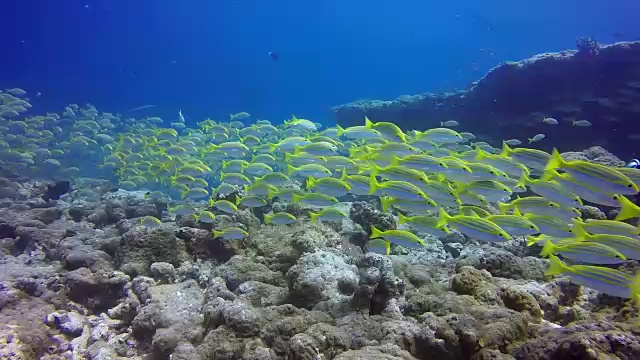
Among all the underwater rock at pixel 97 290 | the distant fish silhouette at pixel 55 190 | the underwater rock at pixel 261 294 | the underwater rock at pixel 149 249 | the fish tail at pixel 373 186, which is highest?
the distant fish silhouette at pixel 55 190

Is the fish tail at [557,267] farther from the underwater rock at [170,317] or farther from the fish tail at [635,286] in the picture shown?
the underwater rock at [170,317]

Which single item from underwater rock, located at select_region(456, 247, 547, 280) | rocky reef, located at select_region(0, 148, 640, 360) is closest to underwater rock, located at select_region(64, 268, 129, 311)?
rocky reef, located at select_region(0, 148, 640, 360)

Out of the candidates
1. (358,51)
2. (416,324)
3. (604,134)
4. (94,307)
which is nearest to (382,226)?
(416,324)

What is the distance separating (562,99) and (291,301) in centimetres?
1541

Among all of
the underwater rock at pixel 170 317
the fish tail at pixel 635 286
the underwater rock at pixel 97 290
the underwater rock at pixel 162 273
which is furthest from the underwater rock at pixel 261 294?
the fish tail at pixel 635 286

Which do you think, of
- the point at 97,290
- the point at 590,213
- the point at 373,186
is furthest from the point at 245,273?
the point at 590,213

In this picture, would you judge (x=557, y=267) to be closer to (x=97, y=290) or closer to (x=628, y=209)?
(x=628, y=209)

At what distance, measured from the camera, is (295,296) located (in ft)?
16.3

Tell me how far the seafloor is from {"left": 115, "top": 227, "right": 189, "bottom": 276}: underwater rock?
2cm

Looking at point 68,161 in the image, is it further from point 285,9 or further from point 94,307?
point 285,9

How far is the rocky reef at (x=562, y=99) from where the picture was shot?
1464 cm

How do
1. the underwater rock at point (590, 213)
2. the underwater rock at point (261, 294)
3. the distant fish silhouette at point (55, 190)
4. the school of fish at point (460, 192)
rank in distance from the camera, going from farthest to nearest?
the distant fish silhouette at point (55, 190) → the underwater rock at point (590, 213) → the underwater rock at point (261, 294) → the school of fish at point (460, 192)

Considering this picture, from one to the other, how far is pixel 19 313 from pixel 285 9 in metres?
173

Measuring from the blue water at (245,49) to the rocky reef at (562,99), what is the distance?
131 feet
